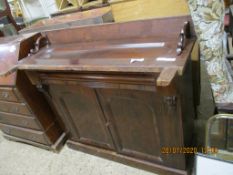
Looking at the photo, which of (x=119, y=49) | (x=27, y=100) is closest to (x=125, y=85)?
(x=119, y=49)

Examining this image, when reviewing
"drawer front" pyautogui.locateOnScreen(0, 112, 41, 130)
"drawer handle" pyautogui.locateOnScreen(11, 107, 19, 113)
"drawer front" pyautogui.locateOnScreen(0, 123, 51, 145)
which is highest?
"drawer handle" pyautogui.locateOnScreen(11, 107, 19, 113)

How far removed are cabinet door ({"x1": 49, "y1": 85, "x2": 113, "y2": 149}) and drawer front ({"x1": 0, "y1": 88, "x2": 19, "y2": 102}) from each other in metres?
0.31

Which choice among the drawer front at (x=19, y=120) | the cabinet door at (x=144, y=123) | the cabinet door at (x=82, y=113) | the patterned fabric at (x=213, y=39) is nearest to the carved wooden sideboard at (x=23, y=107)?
the drawer front at (x=19, y=120)

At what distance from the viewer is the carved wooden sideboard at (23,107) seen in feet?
4.73

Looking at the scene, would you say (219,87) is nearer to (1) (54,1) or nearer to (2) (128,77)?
(2) (128,77)

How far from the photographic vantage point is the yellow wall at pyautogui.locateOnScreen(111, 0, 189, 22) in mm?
1518

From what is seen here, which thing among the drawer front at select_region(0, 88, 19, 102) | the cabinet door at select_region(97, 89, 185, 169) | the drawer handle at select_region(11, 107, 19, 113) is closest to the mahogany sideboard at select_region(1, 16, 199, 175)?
the cabinet door at select_region(97, 89, 185, 169)

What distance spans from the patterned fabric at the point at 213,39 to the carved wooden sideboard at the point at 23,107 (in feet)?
3.80

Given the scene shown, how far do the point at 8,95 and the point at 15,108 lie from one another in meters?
0.14

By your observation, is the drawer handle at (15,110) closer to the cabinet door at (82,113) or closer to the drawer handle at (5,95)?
the drawer handle at (5,95)

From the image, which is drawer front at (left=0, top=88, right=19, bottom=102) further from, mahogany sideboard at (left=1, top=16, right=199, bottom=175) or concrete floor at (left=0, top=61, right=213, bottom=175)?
concrete floor at (left=0, top=61, right=213, bottom=175)

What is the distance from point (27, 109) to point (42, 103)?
127mm

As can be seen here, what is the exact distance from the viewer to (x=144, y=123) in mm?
1179

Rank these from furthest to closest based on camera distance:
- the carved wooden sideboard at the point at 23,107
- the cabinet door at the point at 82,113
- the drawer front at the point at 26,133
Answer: the drawer front at the point at 26,133 → the carved wooden sideboard at the point at 23,107 → the cabinet door at the point at 82,113
